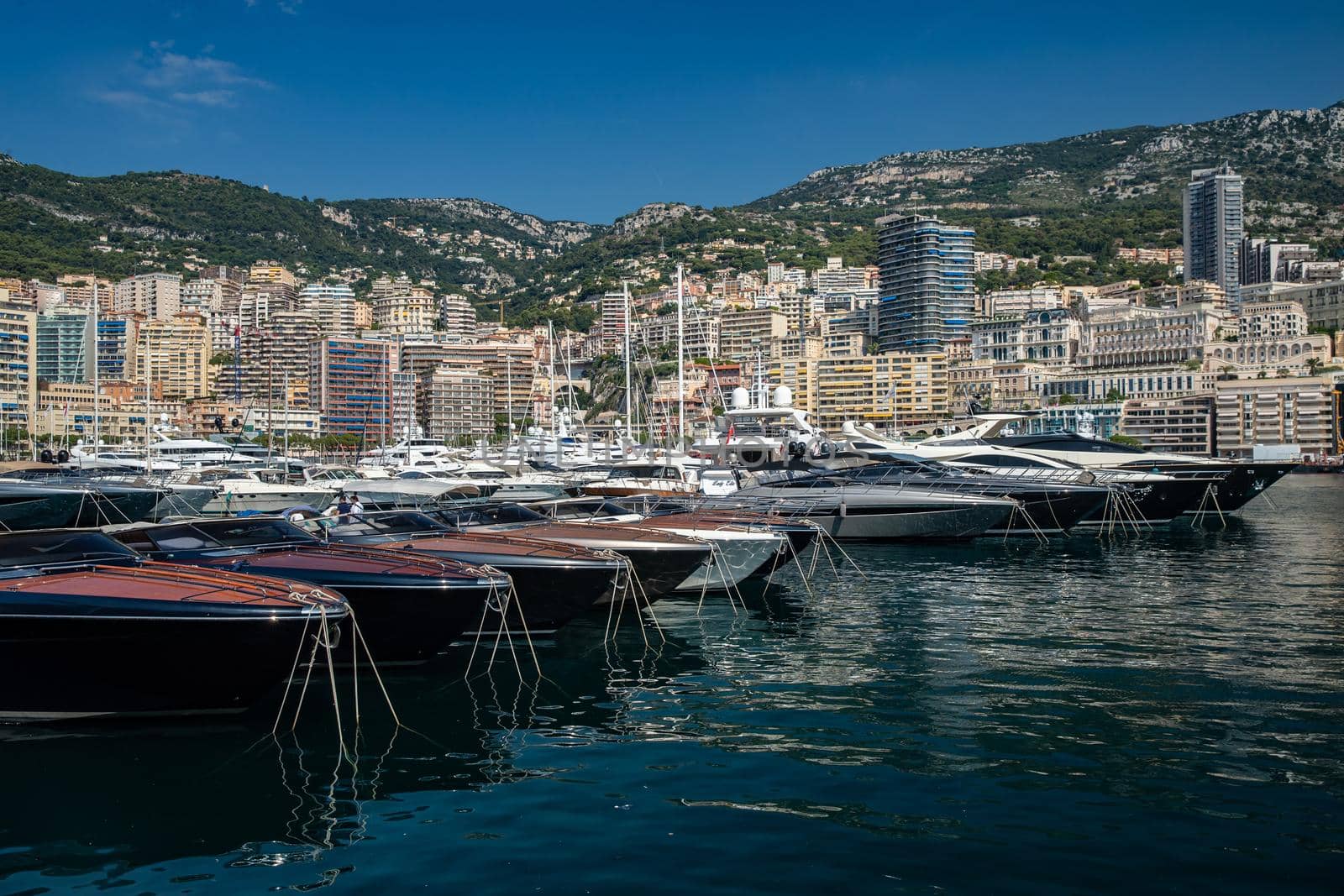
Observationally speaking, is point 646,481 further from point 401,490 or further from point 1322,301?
point 1322,301

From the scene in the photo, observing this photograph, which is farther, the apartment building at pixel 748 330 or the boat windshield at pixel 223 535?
the apartment building at pixel 748 330

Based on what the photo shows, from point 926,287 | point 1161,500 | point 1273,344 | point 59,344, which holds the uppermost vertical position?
point 926,287

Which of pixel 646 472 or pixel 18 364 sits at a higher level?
pixel 18 364

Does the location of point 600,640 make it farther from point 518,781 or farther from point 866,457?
point 866,457

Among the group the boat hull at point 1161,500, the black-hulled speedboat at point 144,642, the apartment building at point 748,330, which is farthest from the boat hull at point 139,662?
the apartment building at point 748,330

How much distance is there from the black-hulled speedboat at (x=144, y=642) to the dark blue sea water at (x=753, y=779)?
25cm

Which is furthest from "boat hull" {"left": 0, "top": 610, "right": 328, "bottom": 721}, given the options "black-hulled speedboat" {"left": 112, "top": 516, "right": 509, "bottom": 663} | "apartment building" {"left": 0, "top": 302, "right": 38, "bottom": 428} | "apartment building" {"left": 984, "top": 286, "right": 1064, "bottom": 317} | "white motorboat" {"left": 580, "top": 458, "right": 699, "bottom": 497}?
"apartment building" {"left": 984, "top": 286, "right": 1064, "bottom": 317}

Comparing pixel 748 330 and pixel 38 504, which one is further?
pixel 748 330

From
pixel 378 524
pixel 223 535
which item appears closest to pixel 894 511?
pixel 378 524

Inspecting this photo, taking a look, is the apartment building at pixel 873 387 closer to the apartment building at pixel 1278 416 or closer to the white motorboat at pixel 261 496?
the apartment building at pixel 1278 416

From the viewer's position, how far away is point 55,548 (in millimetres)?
12344

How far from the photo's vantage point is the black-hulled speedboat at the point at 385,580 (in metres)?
12.6

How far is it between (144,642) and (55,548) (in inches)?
112

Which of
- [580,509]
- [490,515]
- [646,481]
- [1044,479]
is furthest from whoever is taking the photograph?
[646,481]
